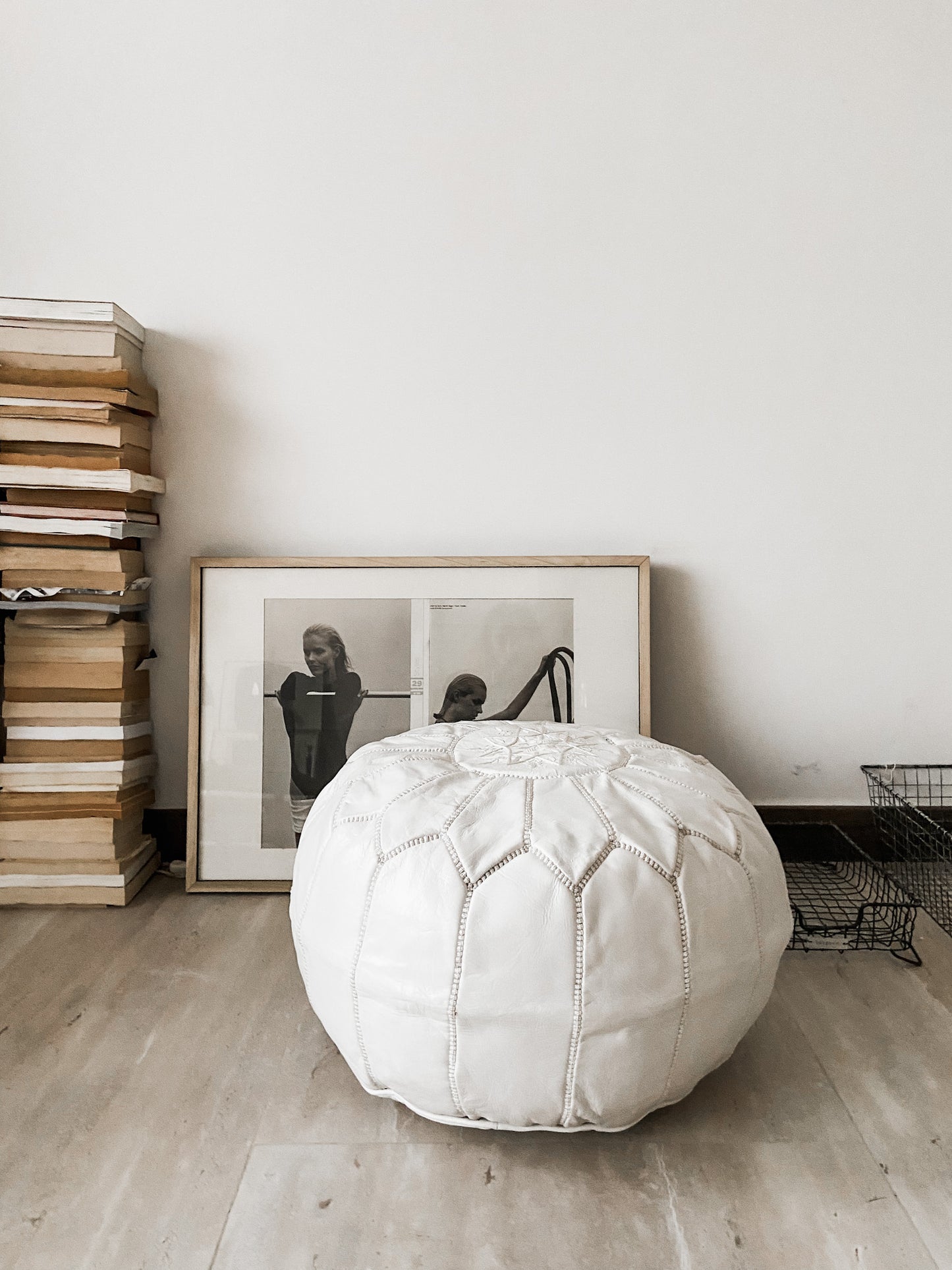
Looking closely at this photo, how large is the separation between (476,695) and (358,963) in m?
0.91

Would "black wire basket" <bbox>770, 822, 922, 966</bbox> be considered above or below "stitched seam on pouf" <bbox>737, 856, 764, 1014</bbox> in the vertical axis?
below

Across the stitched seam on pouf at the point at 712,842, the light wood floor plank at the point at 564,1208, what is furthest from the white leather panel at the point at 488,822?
the light wood floor plank at the point at 564,1208

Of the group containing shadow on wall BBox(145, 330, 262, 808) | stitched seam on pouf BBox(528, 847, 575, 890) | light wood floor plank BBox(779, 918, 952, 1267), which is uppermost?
shadow on wall BBox(145, 330, 262, 808)

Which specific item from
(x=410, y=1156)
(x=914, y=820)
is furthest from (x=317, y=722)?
(x=914, y=820)

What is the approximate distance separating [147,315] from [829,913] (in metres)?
1.94

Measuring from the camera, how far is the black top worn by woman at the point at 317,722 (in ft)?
6.44

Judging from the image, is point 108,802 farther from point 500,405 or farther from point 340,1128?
point 500,405

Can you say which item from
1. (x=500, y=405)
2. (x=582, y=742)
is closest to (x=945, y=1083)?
(x=582, y=742)

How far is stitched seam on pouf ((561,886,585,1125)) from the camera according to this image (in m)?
1.02

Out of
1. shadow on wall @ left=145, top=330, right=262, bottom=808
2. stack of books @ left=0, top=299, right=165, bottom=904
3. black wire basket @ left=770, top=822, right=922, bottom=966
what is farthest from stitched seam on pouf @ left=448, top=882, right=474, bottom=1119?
shadow on wall @ left=145, top=330, right=262, bottom=808

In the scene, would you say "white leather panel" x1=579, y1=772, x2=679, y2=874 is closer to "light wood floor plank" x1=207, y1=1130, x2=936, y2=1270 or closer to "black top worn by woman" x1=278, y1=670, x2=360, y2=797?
A: "light wood floor plank" x1=207, y1=1130, x2=936, y2=1270

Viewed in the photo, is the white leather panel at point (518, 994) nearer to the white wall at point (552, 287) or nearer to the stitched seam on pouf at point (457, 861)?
the stitched seam on pouf at point (457, 861)

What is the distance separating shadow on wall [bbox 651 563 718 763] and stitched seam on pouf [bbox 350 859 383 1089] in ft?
3.49

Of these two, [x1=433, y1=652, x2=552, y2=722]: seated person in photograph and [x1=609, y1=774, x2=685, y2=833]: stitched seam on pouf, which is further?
[x1=433, y1=652, x2=552, y2=722]: seated person in photograph
